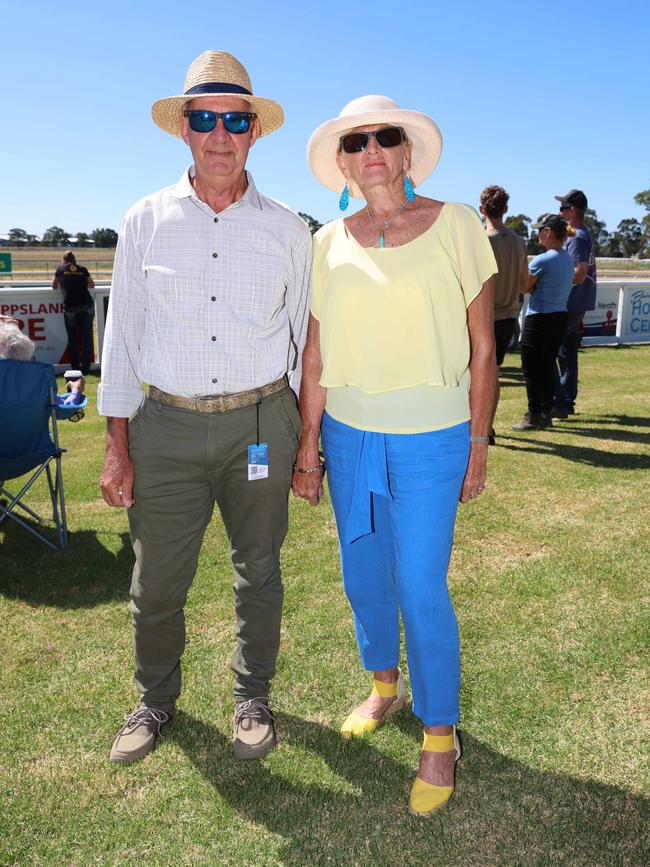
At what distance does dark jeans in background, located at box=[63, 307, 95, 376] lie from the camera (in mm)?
11352

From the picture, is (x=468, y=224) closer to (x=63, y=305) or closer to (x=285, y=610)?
(x=285, y=610)

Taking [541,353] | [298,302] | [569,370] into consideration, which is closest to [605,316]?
[569,370]

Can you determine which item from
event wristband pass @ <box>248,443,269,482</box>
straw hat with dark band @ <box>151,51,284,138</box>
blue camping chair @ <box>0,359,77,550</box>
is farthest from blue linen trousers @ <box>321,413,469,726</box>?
blue camping chair @ <box>0,359,77,550</box>

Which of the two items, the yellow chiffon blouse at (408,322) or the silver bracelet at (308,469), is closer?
the yellow chiffon blouse at (408,322)

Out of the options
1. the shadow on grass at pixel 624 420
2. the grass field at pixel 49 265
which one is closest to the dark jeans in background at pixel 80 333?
the shadow on grass at pixel 624 420

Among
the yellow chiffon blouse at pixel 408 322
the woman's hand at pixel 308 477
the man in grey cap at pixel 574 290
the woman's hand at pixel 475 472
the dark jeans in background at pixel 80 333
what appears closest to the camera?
the yellow chiffon blouse at pixel 408 322

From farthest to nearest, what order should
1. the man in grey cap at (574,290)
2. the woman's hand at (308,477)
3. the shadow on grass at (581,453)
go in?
the man in grey cap at (574,290)
the shadow on grass at (581,453)
the woman's hand at (308,477)

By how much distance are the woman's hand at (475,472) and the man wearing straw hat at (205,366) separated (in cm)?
63

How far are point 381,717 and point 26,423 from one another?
2884 millimetres

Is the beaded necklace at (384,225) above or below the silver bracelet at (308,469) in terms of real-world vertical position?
above

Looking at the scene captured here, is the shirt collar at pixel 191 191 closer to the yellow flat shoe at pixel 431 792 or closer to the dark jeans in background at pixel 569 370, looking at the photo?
the yellow flat shoe at pixel 431 792

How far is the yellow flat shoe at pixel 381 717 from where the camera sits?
2.90 meters

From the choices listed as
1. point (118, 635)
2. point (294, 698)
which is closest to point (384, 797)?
point (294, 698)

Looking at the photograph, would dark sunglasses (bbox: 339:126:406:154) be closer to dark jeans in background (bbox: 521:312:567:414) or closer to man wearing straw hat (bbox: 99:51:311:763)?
man wearing straw hat (bbox: 99:51:311:763)
